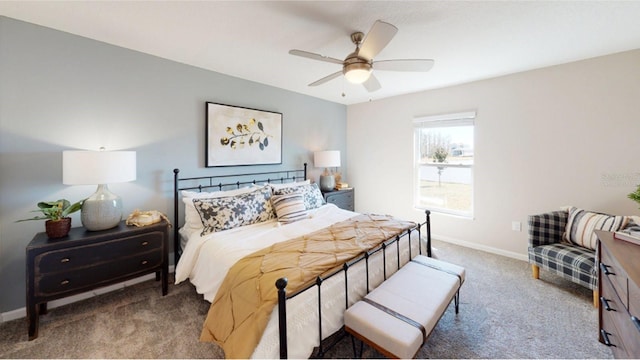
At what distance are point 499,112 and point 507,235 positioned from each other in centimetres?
166

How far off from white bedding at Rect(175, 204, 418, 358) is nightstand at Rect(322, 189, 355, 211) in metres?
1.02

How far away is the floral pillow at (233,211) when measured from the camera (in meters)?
2.46

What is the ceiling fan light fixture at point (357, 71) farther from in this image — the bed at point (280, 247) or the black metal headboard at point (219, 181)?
the black metal headboard at point (219, 181)

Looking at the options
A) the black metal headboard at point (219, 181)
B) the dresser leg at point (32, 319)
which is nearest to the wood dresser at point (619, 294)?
the black metal headboard at point (219, 181)

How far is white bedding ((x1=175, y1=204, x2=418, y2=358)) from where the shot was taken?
1385 mm

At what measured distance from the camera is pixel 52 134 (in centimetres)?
218

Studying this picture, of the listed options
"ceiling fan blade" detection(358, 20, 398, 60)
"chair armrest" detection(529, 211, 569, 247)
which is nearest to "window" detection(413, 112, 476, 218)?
"chair armrest" detection(529, 211, 569, 247)

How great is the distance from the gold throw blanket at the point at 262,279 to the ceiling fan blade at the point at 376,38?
150 cm

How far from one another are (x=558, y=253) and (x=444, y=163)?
185cm

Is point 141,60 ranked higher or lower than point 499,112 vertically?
higher

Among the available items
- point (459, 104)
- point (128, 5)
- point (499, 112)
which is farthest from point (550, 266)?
point (128, 5)

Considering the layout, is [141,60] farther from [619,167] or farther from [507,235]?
[619,167]

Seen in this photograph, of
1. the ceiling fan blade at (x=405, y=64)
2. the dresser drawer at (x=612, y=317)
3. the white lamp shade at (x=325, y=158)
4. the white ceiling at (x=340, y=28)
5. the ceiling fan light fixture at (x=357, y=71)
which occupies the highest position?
the white ceiling at (x=340, y=28)

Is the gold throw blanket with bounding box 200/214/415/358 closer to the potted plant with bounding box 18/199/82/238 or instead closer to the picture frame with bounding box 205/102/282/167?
the potted plant with bounding box 18/199/82/238
